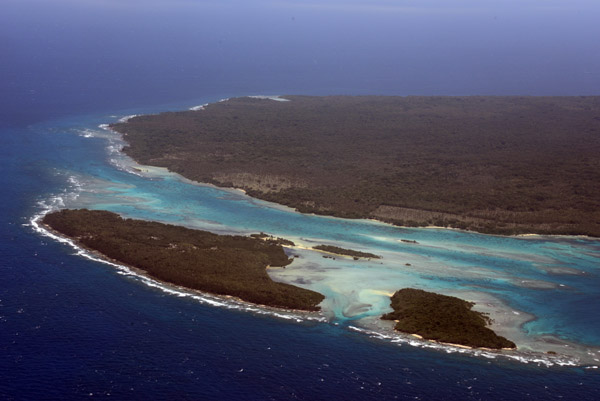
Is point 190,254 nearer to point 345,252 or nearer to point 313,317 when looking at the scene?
point 345,252

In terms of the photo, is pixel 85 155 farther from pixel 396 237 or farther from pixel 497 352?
pixel 497 352

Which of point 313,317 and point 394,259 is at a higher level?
point 394,259

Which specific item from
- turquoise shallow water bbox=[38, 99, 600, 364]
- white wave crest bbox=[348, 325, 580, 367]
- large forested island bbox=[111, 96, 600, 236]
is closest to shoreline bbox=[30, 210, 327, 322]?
turquoise shallow water bbox=[38, 99, 600, 364]

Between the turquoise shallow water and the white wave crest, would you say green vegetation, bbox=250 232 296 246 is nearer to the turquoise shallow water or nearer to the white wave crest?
the turquoise shallow water

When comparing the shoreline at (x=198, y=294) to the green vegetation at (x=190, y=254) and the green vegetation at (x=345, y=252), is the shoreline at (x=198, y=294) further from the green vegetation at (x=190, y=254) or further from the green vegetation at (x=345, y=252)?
the green vegetation at (x=345, y=252)

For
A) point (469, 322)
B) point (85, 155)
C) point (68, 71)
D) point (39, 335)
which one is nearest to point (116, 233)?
point (39, 335)

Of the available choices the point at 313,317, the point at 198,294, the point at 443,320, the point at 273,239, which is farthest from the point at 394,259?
the point at 198,294

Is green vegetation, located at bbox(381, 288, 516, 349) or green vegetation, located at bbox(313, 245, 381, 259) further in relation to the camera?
green vegetation, located at bbox(313, 245, 381, 259)
